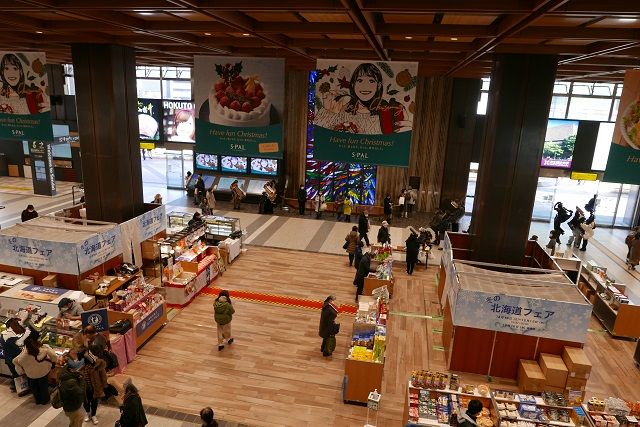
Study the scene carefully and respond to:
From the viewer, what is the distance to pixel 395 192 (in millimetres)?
18734

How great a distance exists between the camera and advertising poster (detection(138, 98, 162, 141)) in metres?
18.5

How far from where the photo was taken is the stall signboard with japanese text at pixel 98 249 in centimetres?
885

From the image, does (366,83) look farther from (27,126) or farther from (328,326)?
(27,126)

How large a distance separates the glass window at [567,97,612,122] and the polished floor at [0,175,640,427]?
859cm

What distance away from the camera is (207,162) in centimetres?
1972

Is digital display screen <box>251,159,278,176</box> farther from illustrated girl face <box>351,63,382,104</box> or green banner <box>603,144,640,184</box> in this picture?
green banner <box>603,144,640,184</box>

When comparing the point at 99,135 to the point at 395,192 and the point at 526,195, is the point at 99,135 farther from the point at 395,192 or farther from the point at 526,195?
the point at 395,192

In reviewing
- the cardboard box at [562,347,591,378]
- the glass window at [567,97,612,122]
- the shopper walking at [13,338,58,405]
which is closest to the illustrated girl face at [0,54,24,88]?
the shopper walking at [13,338,58,405]

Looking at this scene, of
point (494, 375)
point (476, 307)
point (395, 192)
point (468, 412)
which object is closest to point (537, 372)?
point (494, 375)

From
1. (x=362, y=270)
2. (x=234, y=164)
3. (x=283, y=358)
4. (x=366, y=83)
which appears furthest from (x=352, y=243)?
(x=234, y=164)

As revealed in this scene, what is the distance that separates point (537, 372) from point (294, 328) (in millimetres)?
4584

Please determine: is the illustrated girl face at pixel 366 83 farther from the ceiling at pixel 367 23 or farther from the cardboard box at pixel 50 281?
the cardboard box at pixel 50 281

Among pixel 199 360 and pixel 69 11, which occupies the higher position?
pixel 69 11

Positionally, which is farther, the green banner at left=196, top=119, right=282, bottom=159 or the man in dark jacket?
the man in dark jacket
